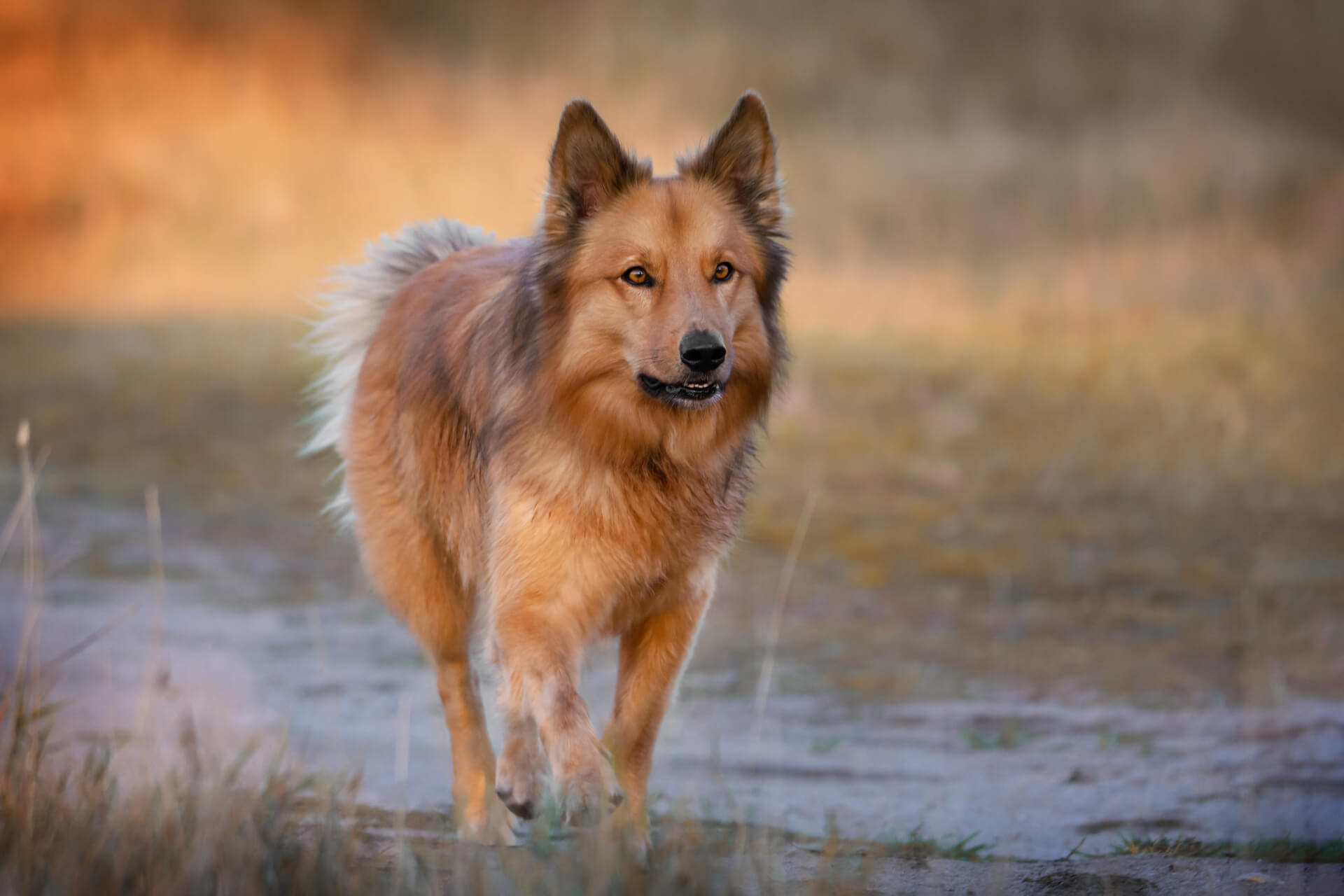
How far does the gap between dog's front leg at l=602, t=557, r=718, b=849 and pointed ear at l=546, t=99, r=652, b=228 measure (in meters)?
1.23

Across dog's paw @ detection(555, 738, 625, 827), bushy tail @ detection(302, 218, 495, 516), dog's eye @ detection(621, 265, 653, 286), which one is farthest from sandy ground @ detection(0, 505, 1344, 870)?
dog's eye @ detection(621, 265, 653, 286)

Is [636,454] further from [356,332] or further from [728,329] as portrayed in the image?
[356,332]

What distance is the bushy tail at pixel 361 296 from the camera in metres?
6.13

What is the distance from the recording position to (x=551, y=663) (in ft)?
14.2

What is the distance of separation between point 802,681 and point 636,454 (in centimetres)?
350

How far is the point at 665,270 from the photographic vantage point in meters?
4.47

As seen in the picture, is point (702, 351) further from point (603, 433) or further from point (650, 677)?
point (650, 677)

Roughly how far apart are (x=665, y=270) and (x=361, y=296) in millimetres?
2114

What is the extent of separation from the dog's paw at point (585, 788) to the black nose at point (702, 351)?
1137 millimetres

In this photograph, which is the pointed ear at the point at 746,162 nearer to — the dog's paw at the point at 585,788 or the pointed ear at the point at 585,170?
the pointed ear at the point at 585,170

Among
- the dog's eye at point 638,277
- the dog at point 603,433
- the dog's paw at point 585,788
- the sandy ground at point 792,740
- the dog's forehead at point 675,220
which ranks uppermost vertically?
the dog's forehead at point 675,220

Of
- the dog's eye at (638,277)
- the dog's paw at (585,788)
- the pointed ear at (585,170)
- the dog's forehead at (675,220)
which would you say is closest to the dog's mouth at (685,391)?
the dog's eye at (638,277)

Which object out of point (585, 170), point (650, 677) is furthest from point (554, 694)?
point (585, 170)

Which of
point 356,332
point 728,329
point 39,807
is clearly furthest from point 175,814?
point 356,332
